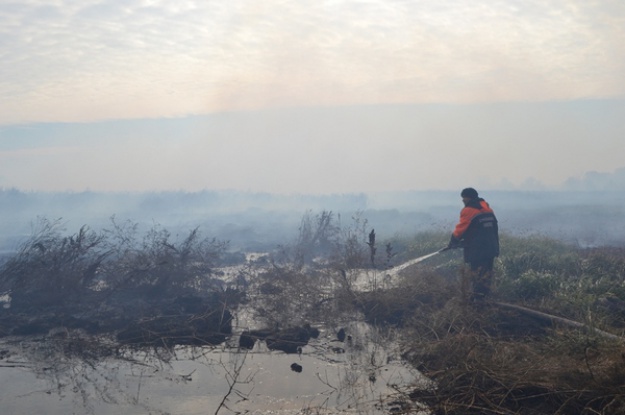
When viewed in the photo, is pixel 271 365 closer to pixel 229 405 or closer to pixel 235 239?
pixel 229 405

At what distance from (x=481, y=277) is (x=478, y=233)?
83 cm

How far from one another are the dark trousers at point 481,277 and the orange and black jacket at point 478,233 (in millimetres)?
89

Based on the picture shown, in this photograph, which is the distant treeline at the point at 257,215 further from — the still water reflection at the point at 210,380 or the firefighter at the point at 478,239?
the still water reflection at the point at 210,380

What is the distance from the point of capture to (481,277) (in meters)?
9.59

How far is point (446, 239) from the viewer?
649 inches

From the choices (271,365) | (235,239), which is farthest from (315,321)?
(235,239)

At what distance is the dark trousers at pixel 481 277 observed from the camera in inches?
384

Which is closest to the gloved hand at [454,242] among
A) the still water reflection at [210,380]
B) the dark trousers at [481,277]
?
the dark trousers at [481,277]

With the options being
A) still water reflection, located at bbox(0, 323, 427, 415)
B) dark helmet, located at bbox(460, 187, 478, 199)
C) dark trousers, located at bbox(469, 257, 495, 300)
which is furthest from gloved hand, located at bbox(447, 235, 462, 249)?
still water reflection, located at bbox(0, 323, 427, 415)

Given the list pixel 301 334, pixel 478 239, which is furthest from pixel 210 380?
pixel 478 239

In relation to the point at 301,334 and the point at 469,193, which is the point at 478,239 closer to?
the point at 469,193

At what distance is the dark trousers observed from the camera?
32.0 feet

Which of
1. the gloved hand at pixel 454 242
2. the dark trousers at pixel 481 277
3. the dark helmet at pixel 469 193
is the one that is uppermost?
the dark helmet at pixel 469 193

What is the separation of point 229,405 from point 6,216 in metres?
42.9
